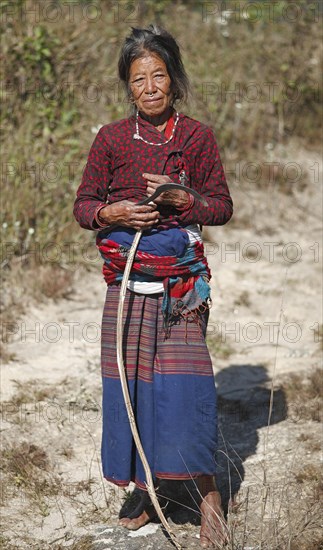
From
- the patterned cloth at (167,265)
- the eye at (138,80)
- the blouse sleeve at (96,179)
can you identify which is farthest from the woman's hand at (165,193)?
the eye at (138,80)

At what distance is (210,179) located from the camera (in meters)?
3.00

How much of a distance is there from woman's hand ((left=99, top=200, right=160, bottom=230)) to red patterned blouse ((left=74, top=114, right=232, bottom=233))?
2.4 inches

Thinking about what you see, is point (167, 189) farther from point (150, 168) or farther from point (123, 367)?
point (123, 367)

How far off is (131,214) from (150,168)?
0.21m

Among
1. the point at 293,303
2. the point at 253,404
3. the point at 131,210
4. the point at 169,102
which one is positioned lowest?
the point at 253,404

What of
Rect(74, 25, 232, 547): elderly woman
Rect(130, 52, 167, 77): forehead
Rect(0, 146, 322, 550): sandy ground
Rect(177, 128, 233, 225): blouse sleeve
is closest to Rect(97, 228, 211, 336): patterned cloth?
Rect(74, 25, 232, 547): elderly woman

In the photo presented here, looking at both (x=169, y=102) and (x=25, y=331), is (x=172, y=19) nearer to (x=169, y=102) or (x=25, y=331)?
(x=25, y=331)

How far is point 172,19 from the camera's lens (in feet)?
27.8

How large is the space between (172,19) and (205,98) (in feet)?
4.23

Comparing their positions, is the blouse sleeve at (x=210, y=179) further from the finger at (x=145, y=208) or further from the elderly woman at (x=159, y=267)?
the finger at (x=145, y=208)

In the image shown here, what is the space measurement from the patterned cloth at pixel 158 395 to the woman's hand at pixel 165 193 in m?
0.38

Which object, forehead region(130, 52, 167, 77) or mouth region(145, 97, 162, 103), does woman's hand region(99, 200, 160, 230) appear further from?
forehead region(130, 52, 167, 77)

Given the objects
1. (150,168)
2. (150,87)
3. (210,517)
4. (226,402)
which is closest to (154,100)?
(150,87)

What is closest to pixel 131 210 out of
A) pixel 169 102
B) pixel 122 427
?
pixel 169 102
